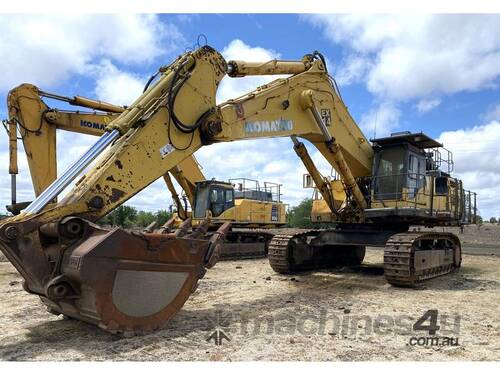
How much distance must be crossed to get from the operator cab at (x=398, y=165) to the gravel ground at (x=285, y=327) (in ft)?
7.80

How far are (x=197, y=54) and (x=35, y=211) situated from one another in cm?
340

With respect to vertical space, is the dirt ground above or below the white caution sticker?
below

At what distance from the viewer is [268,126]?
28.9 feet

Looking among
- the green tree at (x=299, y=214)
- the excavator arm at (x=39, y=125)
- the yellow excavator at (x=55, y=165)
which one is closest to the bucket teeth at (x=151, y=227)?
the yellow excavator at (x=55, y=165)

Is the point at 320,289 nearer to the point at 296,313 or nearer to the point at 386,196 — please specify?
the point at 296,313

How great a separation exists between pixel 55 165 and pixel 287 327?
817 cm

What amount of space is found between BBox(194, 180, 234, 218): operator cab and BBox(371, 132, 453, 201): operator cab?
647 centimetres

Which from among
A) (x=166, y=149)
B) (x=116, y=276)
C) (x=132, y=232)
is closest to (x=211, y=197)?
(x=166, y=149)

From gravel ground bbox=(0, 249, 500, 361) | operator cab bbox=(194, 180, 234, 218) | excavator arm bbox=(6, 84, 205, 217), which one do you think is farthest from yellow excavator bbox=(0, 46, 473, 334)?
operator cab bbox=(194, 180, 234, 218)

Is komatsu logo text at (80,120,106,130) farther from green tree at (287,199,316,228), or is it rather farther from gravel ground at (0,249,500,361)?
green tree at (287,199,316,228)

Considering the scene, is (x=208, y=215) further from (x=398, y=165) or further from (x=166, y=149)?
(x=398, y=165)

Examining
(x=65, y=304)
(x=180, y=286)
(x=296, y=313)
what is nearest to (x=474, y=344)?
(x=296, y=313)

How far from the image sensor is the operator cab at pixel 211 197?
16.4 metres

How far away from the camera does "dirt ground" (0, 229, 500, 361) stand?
5.08 metres
